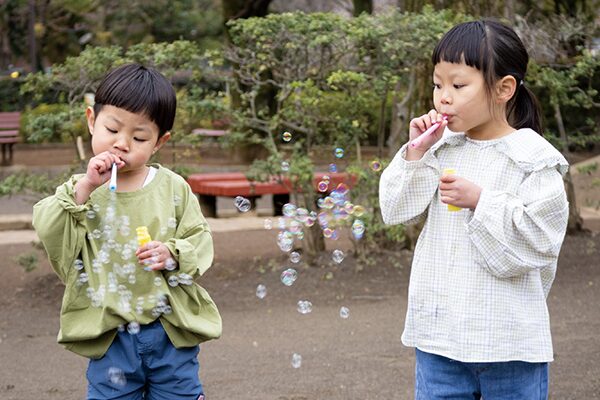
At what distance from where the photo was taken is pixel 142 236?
3135 mm

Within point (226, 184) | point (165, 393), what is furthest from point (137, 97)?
point (226, 184)

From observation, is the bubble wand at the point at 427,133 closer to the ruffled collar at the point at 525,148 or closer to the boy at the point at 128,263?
the ruffled collar at the point at 525,148

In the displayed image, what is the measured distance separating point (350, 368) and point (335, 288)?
2224mm

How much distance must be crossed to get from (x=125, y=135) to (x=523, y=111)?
121cm

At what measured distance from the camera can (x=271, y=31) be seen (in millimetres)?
7715

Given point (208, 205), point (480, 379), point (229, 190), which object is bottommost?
point (208, 205)

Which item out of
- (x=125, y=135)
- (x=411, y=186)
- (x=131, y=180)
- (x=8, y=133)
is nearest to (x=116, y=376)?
(x=131, y=180)

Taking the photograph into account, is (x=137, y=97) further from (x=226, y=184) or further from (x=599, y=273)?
(x=226, y=184)

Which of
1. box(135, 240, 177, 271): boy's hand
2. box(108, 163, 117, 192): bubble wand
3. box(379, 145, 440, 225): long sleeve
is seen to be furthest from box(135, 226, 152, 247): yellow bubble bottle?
box(379, 145, 440, 225): long sleeve

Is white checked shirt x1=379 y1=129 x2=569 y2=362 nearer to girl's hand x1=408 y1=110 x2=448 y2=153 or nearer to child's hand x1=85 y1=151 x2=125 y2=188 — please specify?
girl's hand x1=408 y1=110 x2=448 y2=153

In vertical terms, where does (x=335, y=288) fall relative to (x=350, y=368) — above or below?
below

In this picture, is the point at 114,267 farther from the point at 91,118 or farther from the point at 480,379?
the point at 480,379

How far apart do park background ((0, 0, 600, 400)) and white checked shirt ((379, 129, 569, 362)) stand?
7.17ft

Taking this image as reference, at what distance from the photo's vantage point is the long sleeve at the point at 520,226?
2.87 metres
